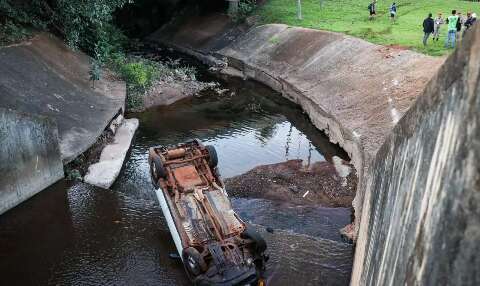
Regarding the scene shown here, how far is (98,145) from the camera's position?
17.3 m

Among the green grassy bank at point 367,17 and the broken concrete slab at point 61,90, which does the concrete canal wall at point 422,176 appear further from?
the broken concrete slab at point 61,90

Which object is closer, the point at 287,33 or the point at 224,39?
the point at 287,33

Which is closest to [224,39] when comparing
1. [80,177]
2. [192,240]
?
[80,177]

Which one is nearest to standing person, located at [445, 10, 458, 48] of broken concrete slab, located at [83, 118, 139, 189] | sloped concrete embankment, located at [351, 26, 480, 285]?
broken concrete slab, located at [83, 118, 139, 189]

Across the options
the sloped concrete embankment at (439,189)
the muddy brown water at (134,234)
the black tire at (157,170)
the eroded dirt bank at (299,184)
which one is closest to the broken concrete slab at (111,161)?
the muddy brown water at (134,234)

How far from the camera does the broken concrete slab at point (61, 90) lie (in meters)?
16.2

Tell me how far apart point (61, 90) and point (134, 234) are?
30.8 feet

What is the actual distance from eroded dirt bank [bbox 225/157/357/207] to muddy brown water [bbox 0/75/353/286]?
17.5 inches

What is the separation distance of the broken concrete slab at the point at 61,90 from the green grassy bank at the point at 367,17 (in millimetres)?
13433

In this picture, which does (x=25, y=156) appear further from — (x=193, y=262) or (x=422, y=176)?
(x=422, y=176)

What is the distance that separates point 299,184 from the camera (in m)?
15.2

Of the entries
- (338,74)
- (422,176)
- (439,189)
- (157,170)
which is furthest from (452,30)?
(439,189)

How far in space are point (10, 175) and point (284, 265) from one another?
7.32 m

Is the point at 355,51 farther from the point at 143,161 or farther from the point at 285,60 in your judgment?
the point at 143,161
